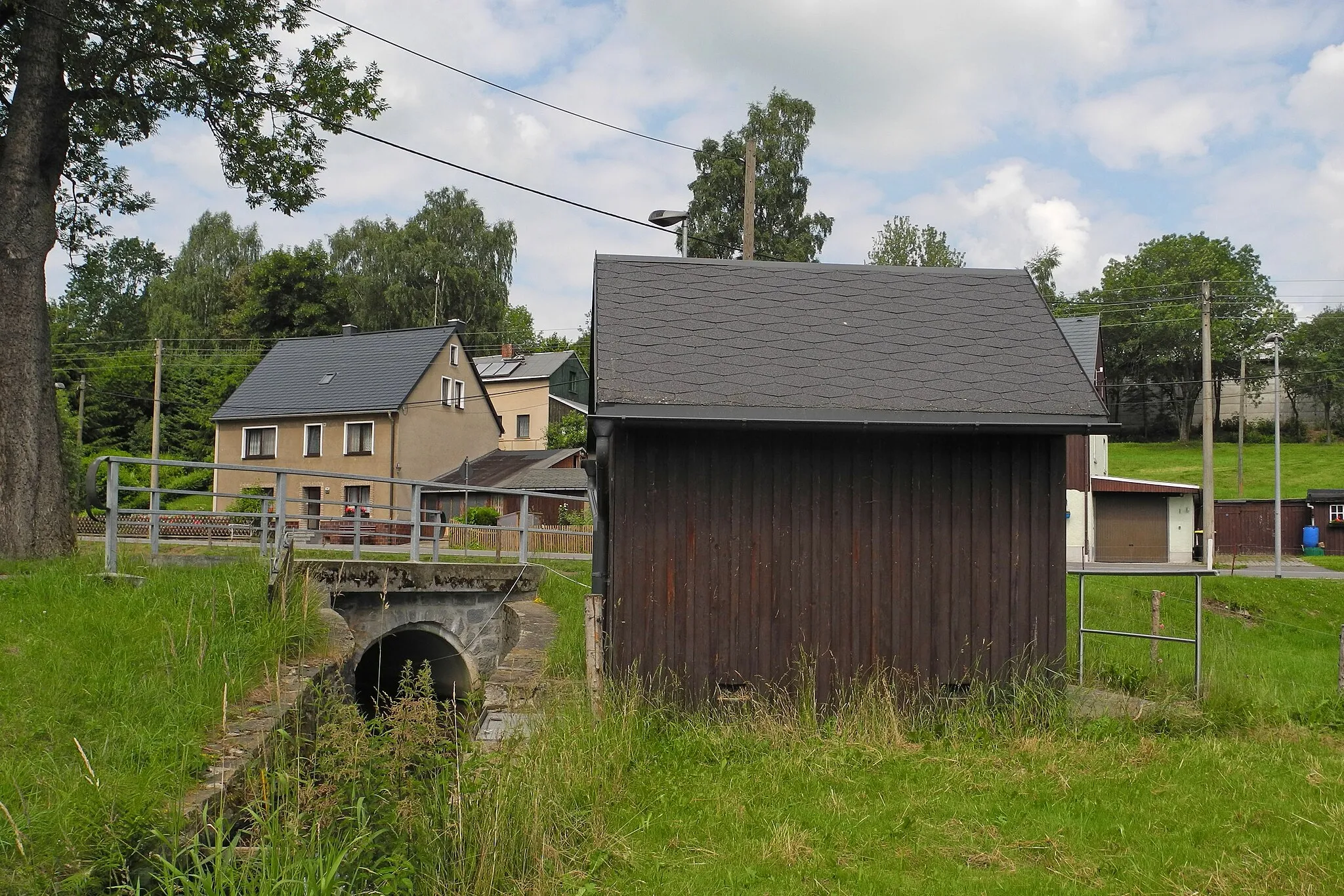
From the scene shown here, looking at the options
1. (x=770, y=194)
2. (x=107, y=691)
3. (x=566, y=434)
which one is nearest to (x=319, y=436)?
(x=566, y=434)

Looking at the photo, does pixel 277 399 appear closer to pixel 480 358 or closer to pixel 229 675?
pixel 480 358

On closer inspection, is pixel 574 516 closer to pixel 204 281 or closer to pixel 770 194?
pixel 770 194

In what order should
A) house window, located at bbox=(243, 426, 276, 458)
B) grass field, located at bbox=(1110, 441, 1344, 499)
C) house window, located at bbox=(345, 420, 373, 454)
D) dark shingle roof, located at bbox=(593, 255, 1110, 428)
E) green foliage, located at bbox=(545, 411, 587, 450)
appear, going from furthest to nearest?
green foliage, located at bbox=(545, 411, 587, 450) < grass field, located at bbox=(1110, 441, 1344, 499) < house window, located at bbox=(243, 426, 276, 458) < house window, located at bbox=(345, 420, 373, 454) < dark shingle roof, located at bbox=(593, 255, 1110, 428)

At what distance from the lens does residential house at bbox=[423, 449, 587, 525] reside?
38.4m

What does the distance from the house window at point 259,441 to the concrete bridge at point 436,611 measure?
1100 inches

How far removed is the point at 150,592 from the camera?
9398mm

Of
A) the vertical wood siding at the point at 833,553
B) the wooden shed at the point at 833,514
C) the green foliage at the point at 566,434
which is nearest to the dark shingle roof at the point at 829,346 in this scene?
the wooden shed at the point at 833,514

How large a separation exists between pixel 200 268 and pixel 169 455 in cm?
1598

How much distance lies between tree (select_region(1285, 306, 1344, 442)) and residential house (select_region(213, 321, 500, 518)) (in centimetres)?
5554

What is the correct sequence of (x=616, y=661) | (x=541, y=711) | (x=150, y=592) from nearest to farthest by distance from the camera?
(x=541, y=711), (x=616, y=661), (x=150, y=592)

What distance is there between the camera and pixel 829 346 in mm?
9836

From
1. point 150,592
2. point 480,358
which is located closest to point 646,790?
A: point 150,592

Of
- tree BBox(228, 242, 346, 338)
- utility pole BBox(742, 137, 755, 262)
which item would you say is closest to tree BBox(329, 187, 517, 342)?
tree BBox(228, 242, 346, 338)

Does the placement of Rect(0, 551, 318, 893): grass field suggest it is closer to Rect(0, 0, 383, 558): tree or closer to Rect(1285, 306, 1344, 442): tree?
Rect(0, 0, 383, 558): tree
